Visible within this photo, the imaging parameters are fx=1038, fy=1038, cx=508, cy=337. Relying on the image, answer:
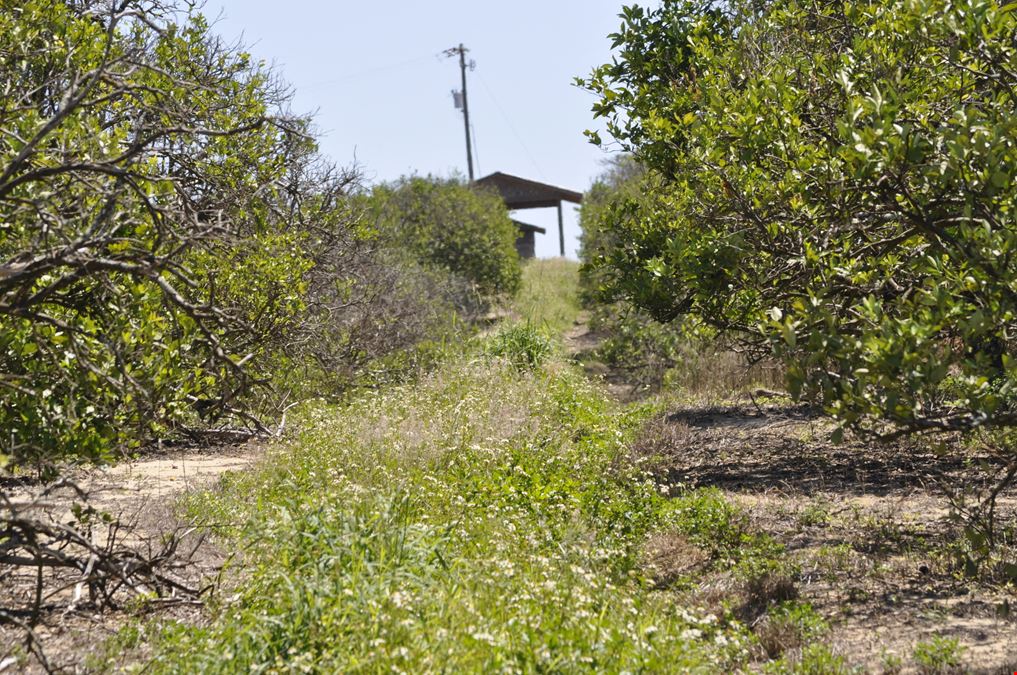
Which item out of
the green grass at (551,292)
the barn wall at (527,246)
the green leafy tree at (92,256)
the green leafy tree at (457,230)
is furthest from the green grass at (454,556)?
the barn wall at (527,246)

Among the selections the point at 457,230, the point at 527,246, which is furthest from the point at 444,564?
the point at 527,246

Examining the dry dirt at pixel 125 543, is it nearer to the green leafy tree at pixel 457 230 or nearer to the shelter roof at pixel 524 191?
the green leafy tree at pixel 457 230

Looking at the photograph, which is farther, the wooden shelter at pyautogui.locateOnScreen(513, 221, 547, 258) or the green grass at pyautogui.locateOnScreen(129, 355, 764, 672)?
the wooden shelter at pyautogui.locateOnScreen(513, 221, 547, 258)

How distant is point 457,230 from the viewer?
1123 inches

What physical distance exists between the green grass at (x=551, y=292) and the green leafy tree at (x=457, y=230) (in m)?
1.37

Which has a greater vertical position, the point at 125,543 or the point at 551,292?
the point at 551,292

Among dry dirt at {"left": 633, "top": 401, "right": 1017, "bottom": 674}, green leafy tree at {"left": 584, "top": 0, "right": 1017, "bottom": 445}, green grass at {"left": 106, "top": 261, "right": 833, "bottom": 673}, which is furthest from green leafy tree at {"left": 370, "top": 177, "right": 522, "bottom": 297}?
green grass at {"left": 106, "top": 261, "right": 833, "bottom": 673}

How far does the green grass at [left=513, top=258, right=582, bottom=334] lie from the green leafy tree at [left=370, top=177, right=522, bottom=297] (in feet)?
4.49

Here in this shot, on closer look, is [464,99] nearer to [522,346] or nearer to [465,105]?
[465,105]

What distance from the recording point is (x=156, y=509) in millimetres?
8508

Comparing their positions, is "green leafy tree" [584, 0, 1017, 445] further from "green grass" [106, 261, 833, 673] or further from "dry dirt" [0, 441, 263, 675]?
"dry dirt" [0, 441, 263, 675]

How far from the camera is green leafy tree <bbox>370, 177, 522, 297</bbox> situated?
92.2 feet

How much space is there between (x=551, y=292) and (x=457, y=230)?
6.13 metres

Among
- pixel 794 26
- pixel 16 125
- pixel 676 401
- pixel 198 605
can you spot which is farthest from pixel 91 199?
pixel 676 401
